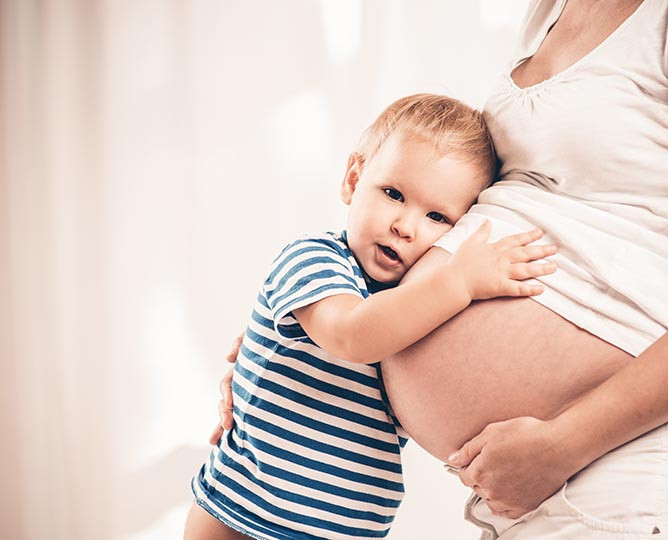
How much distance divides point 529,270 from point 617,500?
276 mm

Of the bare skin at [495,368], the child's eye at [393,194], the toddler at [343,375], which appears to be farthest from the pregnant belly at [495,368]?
the child's eye at [393,194]

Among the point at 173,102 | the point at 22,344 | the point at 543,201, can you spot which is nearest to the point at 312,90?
the point at 173,102

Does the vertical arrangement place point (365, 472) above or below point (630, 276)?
below

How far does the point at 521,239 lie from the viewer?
92cm

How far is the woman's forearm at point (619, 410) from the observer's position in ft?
2.39

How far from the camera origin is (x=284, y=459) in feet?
3.43

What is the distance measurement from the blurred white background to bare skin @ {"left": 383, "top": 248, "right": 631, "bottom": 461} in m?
1.14

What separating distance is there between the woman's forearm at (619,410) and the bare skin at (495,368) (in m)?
0.05

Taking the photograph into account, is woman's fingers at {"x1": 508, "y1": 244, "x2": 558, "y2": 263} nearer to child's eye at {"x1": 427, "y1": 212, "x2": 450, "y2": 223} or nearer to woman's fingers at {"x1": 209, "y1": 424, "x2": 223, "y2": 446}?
child's eye at {"x1": 427, "y1": 212, "x2": 450, "y2": 223}

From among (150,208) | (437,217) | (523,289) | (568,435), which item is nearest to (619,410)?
(568,435)

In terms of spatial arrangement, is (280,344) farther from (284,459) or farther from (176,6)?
(176,6)

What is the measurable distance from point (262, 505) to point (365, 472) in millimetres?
158

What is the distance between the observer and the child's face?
1.02m

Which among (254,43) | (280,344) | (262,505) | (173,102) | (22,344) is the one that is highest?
(254,43)
